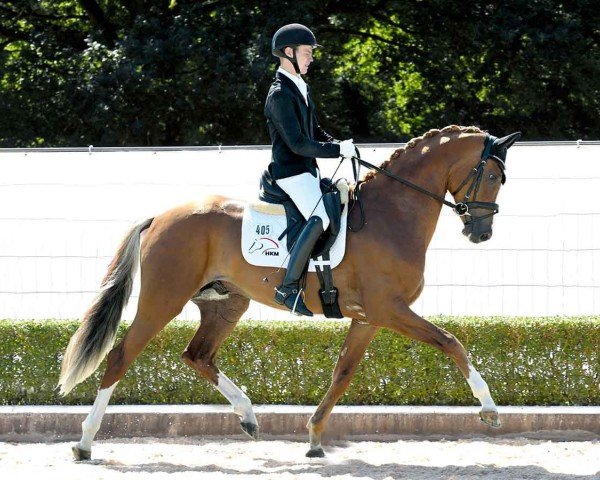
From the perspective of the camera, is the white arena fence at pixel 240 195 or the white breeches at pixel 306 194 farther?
the white arena fence at pixel 240 195

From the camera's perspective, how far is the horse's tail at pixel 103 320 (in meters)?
7.66

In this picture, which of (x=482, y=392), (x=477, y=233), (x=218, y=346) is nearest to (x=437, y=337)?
(x=482, y=392)

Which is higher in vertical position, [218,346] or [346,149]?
[346,149]

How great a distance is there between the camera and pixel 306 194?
24.1 feet

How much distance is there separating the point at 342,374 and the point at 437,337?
90cm

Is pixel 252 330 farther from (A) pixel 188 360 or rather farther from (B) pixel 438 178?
(B) pixel 438 178

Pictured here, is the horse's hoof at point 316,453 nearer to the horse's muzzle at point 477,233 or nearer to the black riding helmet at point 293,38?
the horse's muzzle at point 477,233

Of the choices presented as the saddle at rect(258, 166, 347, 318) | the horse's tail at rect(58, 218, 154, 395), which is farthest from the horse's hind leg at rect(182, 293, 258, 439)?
the saddle at rect(258, 166, 347, 318)

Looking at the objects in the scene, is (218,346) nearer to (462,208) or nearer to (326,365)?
(326,365)

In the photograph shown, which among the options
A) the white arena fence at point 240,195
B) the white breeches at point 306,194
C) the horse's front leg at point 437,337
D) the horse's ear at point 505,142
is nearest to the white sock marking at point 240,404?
the horse's front leg at point 437,337

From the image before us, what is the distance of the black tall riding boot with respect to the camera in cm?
721

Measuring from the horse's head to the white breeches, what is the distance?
90 cm

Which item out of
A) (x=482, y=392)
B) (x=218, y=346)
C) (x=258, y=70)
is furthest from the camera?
(x=258, y=70)

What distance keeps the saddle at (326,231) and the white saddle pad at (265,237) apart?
41 mm
